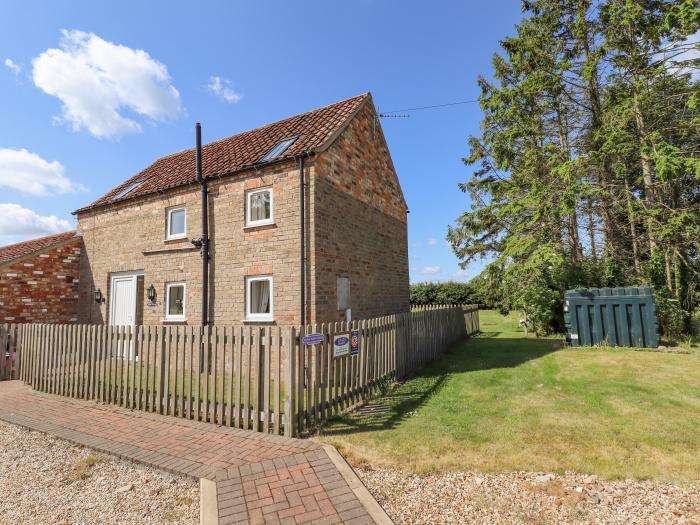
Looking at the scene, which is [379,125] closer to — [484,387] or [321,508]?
[484,387]

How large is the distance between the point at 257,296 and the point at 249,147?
18.4ft

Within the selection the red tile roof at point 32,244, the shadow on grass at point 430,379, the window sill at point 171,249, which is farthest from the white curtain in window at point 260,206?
the red tile roof at point 32,244

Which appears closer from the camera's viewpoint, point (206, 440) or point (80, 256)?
point (206, 440)

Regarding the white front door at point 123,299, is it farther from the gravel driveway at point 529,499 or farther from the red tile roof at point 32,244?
the gravel driveway at point 529,499

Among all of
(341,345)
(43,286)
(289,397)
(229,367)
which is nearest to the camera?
(289,397)

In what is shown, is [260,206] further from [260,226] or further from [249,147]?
[249,147]

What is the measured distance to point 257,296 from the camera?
33.0ft

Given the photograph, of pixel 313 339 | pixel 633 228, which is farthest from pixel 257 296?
pixel 633 228

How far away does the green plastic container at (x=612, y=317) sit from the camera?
35.6ft

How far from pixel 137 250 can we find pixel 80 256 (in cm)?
372

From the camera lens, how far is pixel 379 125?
44.8 feet

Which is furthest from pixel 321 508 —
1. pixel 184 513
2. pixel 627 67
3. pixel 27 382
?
pixel 627 67

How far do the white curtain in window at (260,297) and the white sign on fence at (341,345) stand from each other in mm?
3896

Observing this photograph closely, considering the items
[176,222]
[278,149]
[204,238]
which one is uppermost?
[278,149]
